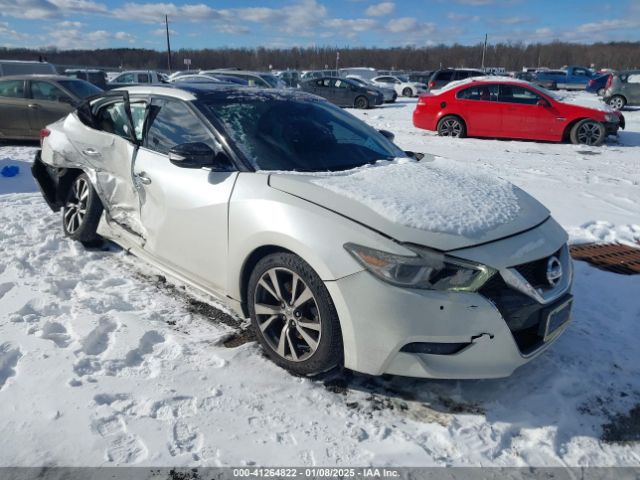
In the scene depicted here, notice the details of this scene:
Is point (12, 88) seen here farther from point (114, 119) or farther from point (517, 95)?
point (517, 95)

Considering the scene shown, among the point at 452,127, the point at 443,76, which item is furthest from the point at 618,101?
the point at 452,127

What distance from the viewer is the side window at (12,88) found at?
10227 mm

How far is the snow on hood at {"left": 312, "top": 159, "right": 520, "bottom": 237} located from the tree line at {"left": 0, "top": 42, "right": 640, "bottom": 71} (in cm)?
7645

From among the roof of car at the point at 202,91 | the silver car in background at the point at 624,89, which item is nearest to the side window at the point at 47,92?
the roof of car at the point at 202,91

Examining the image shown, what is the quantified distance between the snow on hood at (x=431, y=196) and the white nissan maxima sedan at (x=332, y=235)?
0.01m

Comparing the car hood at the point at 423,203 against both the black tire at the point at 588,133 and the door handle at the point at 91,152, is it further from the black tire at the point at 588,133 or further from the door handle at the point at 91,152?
the black tire at the point at 588,133

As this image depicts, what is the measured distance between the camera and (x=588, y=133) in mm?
11117

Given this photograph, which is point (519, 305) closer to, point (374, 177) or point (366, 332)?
point (366, 332)

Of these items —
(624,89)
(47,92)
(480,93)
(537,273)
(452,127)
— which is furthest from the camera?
(624,89)

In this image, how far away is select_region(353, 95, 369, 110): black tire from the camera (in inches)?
826

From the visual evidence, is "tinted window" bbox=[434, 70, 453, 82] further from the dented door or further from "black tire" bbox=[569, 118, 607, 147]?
the dented door

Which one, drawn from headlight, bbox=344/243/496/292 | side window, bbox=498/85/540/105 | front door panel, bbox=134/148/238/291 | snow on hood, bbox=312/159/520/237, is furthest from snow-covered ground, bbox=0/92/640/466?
side window, bbox=498/85/540/105

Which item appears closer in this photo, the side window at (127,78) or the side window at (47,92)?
the side window at (47,92)

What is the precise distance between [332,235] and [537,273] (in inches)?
44.1
